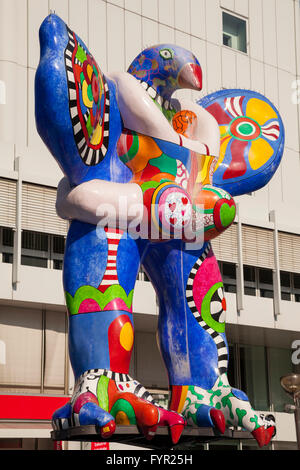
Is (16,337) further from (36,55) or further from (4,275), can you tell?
(36,55)

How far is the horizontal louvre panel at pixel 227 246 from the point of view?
14273 millimetres

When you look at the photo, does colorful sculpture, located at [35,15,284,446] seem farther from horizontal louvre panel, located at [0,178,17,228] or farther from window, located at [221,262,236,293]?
window, located at [221,262,236,293]

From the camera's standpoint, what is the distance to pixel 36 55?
13.9 m

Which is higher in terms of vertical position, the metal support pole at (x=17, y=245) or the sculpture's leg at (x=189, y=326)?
the metal support pole at (x=17, y=245)

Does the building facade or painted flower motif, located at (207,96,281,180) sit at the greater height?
the building facade

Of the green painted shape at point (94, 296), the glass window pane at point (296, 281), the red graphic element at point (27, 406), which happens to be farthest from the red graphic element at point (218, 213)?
the glass window pane at point (296, 281)

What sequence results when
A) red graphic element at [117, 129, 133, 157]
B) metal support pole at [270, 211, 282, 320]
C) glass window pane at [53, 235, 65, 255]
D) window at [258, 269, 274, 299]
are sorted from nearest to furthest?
1. red graphic element at [117, 129, 133, 157]
2. glass window pane at [53, 235, 65, 255]
3. metal support pole at [270, 211, 282, 320]
4. window at [258, 269, 274, 299]

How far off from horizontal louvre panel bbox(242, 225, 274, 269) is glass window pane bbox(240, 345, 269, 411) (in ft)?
7.81

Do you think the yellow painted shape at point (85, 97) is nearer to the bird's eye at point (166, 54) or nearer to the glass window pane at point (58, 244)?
the bird's eye at point (166, 54)

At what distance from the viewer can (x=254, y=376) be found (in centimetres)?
1673

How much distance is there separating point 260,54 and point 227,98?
12720 mm

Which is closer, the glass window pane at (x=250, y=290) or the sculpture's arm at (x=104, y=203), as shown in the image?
the sculpture's arm at (x=104, y=203)

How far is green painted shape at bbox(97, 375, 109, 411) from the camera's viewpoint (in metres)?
3.65

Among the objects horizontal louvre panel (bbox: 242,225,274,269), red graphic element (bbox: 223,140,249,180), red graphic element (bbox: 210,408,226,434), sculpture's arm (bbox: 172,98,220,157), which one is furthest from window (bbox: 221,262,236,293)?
red graphic element (bbox: 210,408,226,434)
